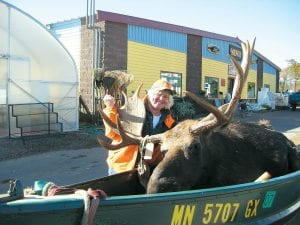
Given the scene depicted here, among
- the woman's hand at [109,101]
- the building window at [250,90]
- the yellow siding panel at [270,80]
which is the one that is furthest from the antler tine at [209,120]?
the yellow siding panel at [270,80]

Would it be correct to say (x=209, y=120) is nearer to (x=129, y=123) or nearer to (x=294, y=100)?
(x=129, y=123)

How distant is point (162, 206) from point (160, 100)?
7.43ft

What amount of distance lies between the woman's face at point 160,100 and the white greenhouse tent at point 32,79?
10578 mm

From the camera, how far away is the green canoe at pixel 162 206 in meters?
2.99

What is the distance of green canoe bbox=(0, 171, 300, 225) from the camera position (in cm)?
299

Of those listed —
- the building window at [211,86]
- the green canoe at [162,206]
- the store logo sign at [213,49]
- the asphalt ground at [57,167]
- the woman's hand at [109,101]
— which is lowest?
the asphalt ground at [57,167]

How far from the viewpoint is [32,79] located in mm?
16422

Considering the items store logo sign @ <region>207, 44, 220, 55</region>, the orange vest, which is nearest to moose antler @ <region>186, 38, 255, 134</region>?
the orange vest

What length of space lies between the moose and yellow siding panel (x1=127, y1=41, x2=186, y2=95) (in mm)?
15422

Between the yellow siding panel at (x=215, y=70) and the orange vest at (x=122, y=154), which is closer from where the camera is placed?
the orange vest at (x=122, y=154)

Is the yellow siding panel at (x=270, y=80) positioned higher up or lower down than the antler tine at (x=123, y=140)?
higher up

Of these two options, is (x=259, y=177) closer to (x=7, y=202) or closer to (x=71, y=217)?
(x=71, y=217)

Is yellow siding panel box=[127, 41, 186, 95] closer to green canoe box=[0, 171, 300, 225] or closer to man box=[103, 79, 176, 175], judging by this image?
man box=[103, 79, 176, 175]

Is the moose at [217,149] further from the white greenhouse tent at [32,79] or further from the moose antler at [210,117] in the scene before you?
the white greenhouse tent at [32,79]
